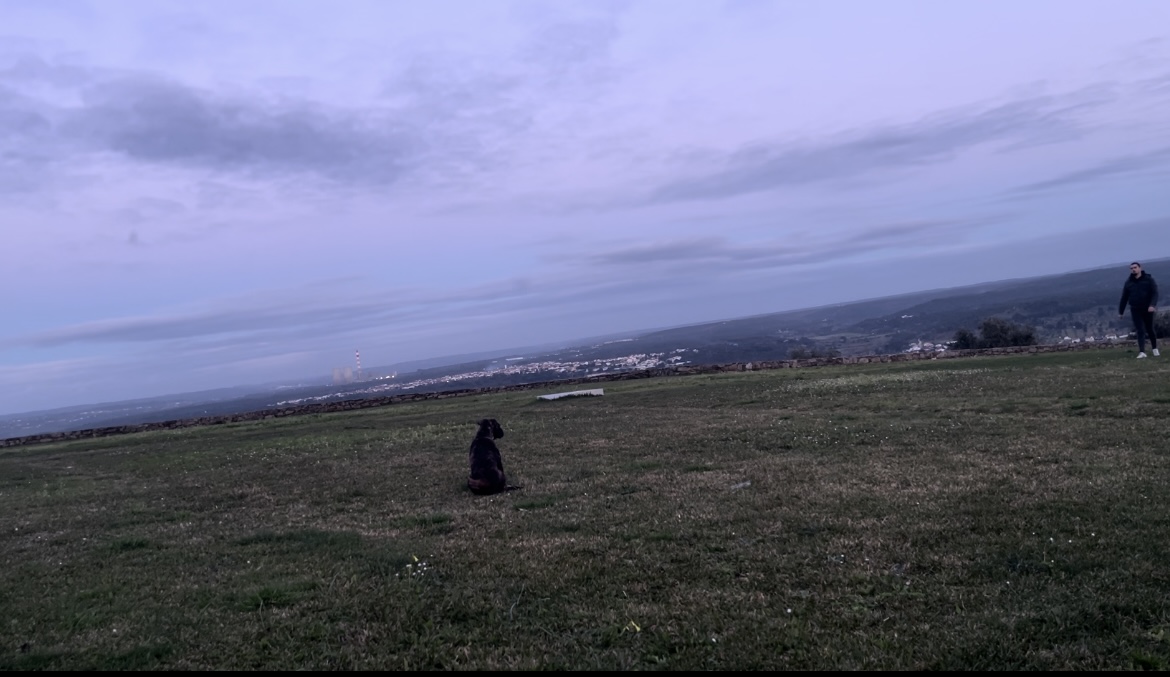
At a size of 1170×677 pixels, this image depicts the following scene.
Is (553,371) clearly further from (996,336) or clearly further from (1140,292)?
(1140,292)

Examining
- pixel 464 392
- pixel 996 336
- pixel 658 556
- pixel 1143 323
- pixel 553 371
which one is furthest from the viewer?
pixel 553 371

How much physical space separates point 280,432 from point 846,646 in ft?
90.1

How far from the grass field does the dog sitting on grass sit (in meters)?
0.35

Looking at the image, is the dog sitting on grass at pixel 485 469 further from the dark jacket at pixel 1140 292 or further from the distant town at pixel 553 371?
the distant town at pixel 553 371

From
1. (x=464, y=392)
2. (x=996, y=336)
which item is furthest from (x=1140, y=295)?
(x=464, y=392)

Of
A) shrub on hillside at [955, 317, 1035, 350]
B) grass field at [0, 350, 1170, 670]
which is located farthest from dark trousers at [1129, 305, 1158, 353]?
shrub on hillside at [955, 317, 1035, 350]

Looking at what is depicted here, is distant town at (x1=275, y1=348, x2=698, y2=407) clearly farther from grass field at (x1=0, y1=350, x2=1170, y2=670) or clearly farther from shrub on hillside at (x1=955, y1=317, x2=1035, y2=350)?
grass field at (x1=0, y1=350, x2=1170, y2=670)

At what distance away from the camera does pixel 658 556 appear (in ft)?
25.2

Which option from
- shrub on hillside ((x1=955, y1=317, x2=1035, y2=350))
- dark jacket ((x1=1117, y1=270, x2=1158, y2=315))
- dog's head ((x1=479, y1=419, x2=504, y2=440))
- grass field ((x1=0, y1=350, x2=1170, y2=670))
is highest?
dark jacket ((x1=1117, y1=270, x2=1158, y2=315))

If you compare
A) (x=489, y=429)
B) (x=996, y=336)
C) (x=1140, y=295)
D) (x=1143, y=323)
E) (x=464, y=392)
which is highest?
(x=1140, y=295)

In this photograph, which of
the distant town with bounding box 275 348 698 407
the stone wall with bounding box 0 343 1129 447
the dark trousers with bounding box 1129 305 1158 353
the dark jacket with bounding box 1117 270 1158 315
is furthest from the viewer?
the distant town with bounding box 275 348 698 407

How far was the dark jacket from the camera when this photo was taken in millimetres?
22453

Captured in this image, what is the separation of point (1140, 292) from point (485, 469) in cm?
1981

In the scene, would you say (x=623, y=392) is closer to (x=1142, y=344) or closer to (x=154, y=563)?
(x=1142, y=344)
